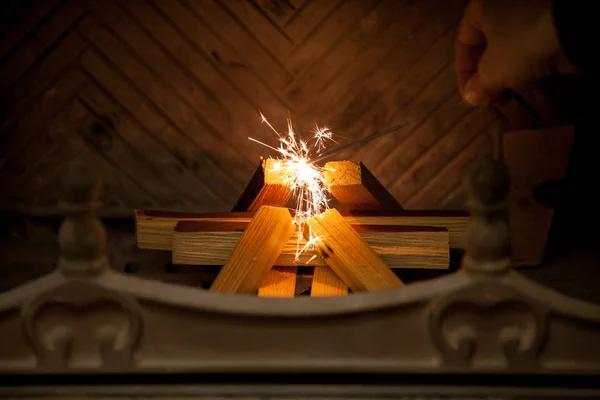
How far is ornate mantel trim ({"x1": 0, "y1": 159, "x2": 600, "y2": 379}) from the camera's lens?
0.83 meters

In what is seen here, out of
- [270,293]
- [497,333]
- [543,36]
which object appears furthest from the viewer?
[543,36]

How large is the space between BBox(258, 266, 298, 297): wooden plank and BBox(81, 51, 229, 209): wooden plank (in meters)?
0.99

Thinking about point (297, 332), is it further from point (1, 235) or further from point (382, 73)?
point (1, 235)

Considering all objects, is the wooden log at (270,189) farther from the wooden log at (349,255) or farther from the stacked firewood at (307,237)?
the wooden log at (349,255)

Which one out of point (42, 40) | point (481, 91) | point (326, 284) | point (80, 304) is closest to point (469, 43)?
point (481, 91)

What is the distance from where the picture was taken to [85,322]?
34.8 inches

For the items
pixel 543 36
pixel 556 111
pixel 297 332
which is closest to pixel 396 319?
pixel 297 332

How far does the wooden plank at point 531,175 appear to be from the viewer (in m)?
1.55

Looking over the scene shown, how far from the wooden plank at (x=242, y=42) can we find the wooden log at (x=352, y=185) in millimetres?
808

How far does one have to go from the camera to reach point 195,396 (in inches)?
35.4

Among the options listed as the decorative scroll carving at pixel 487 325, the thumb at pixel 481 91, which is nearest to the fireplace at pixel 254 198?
the decorative scroll carving at pixel 487 325

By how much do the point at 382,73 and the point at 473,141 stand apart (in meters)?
0.37

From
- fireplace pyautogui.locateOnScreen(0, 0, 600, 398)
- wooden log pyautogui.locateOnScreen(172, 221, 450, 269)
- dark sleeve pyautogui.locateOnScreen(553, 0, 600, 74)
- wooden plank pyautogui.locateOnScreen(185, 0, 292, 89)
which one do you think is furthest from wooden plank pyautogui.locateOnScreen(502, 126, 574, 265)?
wooden plank pyautogui.locateOnScreen(185, 0, 292, 89)

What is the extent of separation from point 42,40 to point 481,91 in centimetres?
138
